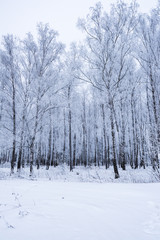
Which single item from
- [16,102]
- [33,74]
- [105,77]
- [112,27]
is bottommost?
[16,102]

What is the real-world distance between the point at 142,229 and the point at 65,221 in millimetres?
938

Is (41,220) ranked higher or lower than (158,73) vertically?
lower

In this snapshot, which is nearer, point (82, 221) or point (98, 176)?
point (82, 221)

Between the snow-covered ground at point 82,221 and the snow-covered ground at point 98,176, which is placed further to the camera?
the snow-covered ground at point 98,176

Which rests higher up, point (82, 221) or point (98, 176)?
point (82, 221)

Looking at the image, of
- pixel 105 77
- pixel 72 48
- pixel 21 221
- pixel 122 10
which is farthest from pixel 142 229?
pixel 72 48

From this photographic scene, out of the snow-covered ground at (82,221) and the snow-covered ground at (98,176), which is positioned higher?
the snow-covered ground at (82,221)

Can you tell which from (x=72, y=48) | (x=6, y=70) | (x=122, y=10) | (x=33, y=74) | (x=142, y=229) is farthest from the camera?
(x=72, y=48)

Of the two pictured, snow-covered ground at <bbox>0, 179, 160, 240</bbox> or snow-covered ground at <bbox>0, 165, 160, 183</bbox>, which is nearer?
snow-covered ground at <bbox>0, 179, 160, 240</bbox>

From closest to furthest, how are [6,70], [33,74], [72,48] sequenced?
1. [33,74]
2. [6,70]
3. [72,48]

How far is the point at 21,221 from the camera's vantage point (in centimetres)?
193

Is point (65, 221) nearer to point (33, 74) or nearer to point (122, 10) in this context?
point (33, 74)

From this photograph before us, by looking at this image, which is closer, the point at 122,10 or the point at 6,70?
the point at 122,10

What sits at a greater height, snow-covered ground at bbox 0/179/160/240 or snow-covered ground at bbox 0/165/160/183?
snow-covered ground at bbox 0/179/160/240
